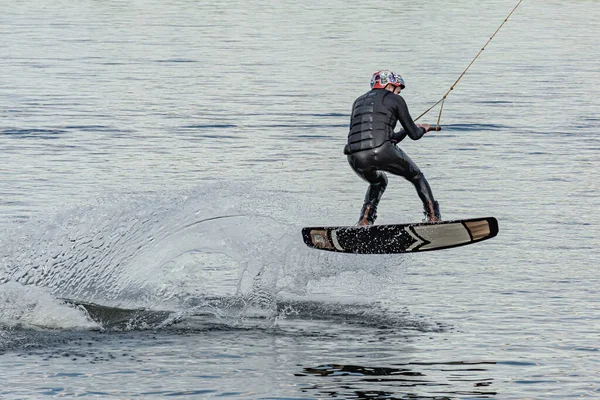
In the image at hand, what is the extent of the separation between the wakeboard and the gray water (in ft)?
2.46

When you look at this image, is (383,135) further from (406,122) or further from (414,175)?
(414,175)

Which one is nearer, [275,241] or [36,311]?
[36,311]

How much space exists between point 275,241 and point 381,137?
2438mm

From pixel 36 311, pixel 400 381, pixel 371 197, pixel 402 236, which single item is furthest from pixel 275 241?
pixel 400 381

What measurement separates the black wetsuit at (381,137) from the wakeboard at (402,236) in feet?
1.48

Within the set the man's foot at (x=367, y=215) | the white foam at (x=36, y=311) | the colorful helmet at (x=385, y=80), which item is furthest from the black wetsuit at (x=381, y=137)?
the white foam at (x=36, y=311)

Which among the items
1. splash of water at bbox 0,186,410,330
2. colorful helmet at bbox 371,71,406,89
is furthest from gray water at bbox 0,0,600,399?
colorful helmet at bbox 371,71,406,89

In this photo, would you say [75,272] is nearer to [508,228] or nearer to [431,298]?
[431,298]

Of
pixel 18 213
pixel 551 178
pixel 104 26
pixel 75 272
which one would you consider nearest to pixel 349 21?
pixel 104 26

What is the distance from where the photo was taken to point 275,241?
19781 millimetres

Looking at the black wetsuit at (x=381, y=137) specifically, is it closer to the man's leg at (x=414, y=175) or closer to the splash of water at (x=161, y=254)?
the man's leg at (x=414, y=175)

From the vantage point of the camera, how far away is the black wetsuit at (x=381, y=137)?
1827 centimetres

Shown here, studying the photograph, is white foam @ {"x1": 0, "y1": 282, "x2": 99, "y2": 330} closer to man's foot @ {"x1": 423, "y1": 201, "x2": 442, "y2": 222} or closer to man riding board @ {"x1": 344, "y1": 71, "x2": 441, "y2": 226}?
man riding board @ {"x1": 344, "y1": 71, "x2": 441, "y2": 226}

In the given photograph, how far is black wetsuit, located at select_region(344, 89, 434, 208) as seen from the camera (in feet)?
59.9
